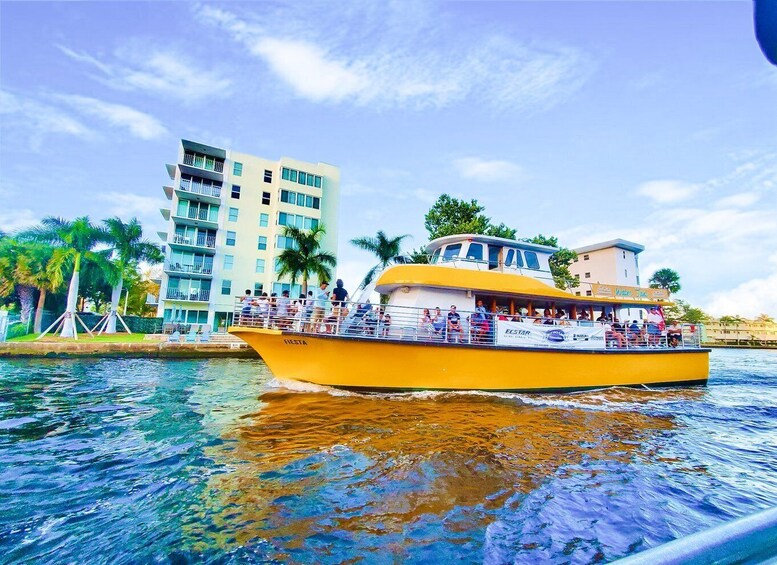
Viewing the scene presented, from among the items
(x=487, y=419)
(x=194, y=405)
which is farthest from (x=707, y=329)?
(x=194, y=405)

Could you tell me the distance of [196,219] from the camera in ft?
114

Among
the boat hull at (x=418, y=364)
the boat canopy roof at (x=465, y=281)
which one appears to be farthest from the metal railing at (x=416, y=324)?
the boat canopy roof at (x=465, y=281)

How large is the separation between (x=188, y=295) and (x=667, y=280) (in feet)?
215

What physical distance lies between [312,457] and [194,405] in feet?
16.0

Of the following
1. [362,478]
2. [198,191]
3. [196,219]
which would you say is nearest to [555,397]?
[362,478]

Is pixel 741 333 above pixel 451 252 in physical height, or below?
below

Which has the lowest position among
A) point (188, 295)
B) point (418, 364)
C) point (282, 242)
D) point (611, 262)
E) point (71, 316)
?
point (418, 364)

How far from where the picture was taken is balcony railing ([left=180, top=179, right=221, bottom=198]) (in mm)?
34750

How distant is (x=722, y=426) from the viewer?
8.37 m

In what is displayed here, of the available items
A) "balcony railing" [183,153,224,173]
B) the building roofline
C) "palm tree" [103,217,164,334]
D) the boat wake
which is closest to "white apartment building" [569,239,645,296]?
the building roofline

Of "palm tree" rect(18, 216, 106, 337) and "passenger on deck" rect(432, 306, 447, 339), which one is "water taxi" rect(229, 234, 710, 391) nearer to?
"passenger on deck" rect(432, 306, 447, 339)

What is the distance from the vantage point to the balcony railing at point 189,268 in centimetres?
3344

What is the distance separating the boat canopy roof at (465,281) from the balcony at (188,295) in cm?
2653

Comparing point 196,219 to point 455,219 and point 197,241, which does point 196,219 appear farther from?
point 455,219
